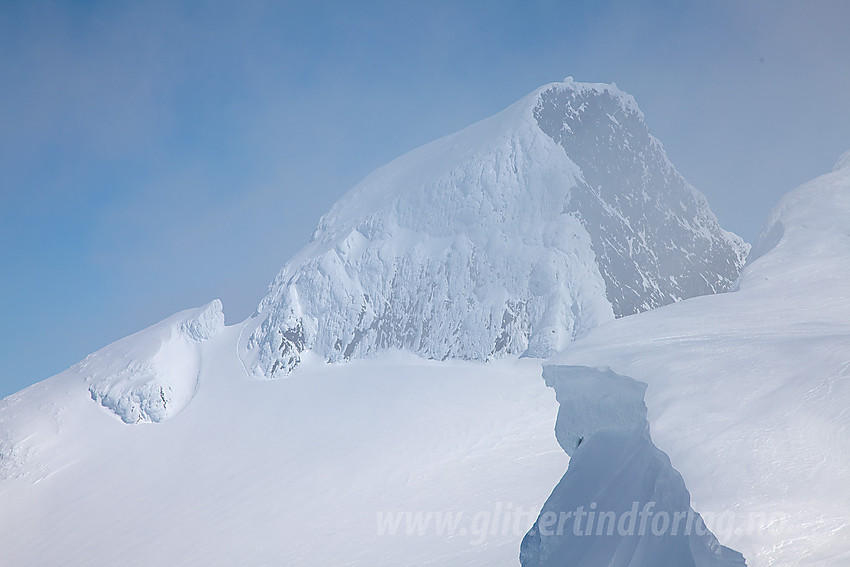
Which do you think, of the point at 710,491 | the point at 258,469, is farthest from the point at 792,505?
the point at 258,469

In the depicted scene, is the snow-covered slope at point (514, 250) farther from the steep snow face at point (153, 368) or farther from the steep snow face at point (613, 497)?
the steep snow face at point (613, 497)

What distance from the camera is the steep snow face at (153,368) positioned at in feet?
157

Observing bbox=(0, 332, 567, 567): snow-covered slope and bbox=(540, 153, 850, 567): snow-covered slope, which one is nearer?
bbox=(540, 153, 850, 567): snow-covered slope

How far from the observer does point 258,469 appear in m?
39.3

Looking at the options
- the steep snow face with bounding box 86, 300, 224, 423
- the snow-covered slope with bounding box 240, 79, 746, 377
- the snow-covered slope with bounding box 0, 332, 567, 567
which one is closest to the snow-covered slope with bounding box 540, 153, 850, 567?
the snow-covered slope with bounding box 0, 332, 567, 567

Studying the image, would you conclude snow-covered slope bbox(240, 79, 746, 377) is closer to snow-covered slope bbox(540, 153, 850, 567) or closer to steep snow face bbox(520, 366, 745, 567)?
snow-covered slope bbox(540, 153, 850, 567)

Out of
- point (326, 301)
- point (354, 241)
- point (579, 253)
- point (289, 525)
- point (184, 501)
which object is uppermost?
point (354, 241)

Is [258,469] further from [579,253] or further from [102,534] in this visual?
[579,253]

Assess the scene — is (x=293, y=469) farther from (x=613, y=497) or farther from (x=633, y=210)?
(x=613, y=497)

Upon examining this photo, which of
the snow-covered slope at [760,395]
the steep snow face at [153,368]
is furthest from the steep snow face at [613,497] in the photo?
the steep snow face at [153,368]

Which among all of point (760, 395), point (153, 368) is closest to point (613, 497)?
point (760, 395)

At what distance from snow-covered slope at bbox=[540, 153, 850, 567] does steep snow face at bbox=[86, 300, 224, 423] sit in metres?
43.8

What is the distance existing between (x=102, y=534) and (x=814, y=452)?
3940cm

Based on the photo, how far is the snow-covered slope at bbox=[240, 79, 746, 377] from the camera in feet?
143
